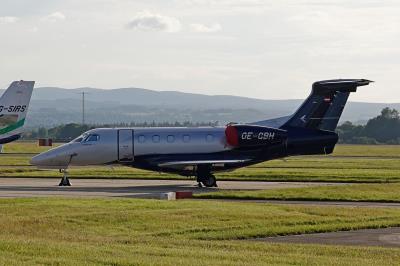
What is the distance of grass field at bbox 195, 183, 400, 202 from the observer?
33.4 metres

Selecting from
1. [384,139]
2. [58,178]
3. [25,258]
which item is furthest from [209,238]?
[384,139]

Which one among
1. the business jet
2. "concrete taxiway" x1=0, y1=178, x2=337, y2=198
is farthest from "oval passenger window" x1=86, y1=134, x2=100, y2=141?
"concrete taxiway" x1=0, y1=178, x2=337, y2=198

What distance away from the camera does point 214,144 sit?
42.0 meters

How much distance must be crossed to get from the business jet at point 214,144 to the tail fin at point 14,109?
7.86 m

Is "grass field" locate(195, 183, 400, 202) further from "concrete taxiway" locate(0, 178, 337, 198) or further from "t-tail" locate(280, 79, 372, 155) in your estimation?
"t-tail" locate(280, 79, 372, 155)

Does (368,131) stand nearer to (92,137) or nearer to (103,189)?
(92,137)

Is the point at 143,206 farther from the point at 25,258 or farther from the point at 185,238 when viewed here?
the point at 25,258

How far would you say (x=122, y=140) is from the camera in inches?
1670

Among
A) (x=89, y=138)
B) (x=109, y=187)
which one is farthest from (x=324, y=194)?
(x=89, y=138)

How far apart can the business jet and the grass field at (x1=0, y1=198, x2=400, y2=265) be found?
12194mm

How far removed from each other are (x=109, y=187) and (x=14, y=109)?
13177 mm

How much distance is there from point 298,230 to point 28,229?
7.32 metres

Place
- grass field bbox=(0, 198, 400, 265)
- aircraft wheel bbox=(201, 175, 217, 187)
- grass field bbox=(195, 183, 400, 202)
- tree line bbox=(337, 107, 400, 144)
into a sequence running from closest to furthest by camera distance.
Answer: grass field bbox=(0, 198, 400, 265), grass field bbox=(195, 183, 400, 202), aircraft wheel bbox=(201, 175, 217, 187), tree line bbox=(337, 107, 400, 144)

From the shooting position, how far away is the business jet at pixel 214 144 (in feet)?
136
